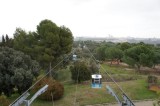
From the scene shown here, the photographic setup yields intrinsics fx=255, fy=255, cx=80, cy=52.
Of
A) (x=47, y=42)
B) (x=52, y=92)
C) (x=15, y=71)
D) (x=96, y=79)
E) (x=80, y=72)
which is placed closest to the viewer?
(x=15, y=71)

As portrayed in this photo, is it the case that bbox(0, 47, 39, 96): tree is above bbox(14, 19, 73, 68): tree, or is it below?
below

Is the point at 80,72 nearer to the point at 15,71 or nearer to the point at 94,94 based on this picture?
the point at 94,94

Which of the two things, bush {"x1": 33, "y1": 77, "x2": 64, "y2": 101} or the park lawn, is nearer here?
bush {"x1": 33, "y1": 77, "x2": 64, "y2": 101}

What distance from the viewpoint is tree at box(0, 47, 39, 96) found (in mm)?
22359

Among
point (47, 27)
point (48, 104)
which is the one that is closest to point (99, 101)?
point (48, 104)

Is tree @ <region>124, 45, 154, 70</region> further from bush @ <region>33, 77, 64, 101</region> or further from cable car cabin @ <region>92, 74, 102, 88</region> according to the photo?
bush @ <region>33, 77, 64, 101</region>

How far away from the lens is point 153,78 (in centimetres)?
2831

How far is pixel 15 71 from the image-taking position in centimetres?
2244

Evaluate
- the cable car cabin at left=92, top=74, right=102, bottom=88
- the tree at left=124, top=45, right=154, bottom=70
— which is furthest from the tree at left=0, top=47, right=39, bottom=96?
the tree at left=124, top=45, right=154, bottom=70

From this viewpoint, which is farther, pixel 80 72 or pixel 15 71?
pixel 80 72

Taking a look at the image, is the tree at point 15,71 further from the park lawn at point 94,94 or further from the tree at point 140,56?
the tree at point 140,56

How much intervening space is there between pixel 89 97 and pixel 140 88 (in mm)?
6042

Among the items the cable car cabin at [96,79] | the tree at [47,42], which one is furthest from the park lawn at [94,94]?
the tree at [47,42]

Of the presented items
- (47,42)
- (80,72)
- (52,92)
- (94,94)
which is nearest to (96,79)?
(94,94)
